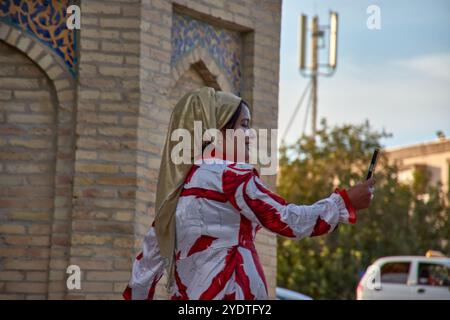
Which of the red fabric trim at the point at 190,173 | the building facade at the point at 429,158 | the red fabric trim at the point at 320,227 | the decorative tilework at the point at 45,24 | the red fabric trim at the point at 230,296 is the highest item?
the building facade at the point at 429,158

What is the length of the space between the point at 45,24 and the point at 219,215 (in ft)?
13.1

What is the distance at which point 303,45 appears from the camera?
42.1m

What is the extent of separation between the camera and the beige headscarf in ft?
19.2

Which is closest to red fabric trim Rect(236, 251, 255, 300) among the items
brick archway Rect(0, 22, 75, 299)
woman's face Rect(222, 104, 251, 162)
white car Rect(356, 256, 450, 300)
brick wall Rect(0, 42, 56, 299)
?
woman's face Rect(222, 104, 251, 162)

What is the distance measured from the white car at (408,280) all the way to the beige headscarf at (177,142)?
15199 mm

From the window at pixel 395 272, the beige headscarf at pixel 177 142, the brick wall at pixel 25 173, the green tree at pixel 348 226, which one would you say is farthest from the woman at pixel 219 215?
the green tree at pixel 348 226

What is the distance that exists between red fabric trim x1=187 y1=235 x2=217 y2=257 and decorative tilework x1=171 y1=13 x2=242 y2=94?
409cm

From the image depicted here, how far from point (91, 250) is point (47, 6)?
1.93 metres

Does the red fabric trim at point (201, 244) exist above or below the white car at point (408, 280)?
above

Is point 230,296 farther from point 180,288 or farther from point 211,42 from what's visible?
point 211,42

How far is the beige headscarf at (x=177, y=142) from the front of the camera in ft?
19.2

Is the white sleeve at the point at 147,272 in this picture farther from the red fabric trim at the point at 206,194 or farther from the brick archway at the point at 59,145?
the brick archway at the point at 59,145

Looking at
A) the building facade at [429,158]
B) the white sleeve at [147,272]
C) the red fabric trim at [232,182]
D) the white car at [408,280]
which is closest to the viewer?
the red fabric trim at [232,182]

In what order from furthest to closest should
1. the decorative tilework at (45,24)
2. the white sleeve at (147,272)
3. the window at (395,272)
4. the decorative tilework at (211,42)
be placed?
1. the window at (395,272)
2. the decorative tilework at (211,42)
3. the decorative tilework at (45,24)
4. the white sleeve at (147,272)
